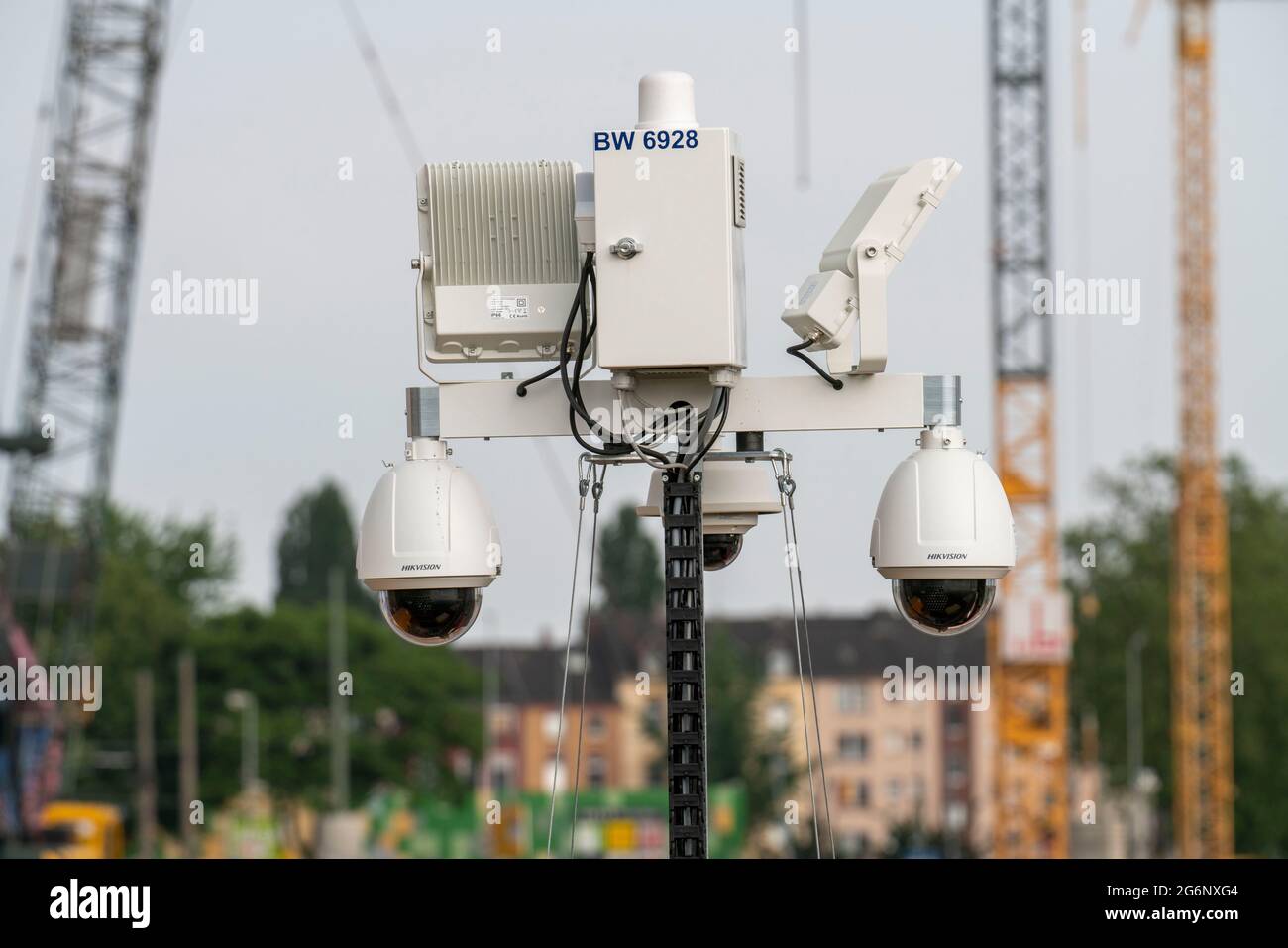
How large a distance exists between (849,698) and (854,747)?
361 cm

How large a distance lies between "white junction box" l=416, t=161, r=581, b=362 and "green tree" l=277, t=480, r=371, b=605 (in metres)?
128

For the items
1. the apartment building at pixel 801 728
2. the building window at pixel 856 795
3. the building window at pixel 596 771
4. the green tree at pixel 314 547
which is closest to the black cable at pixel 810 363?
the apartment building at pixel 801 728

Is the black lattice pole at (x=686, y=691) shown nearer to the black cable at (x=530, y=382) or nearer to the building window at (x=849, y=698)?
the black cable at (x=530, y=382)

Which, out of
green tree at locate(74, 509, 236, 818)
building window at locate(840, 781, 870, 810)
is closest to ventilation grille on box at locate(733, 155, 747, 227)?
green tree at locate(74, 509, 236, 818)

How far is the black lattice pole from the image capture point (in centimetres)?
830

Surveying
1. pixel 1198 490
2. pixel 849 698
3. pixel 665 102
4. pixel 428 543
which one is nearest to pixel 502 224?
pixel 665 102

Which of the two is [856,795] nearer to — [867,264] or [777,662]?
[777,662]

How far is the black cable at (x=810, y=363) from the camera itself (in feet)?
27.6

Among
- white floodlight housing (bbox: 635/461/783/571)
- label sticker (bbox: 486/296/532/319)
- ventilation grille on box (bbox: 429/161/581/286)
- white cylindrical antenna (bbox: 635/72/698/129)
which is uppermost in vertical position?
white cylindrical antenna (bbox: 635/72/698/129)

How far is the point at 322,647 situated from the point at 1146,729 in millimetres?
38316

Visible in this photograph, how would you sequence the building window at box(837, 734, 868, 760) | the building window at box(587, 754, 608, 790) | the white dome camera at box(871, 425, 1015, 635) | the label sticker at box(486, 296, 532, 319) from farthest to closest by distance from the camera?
the building window at box(837, 734, 868, 760) → the building window at box(587, 754, 608, 790) → the label sticker at box(486, 296, 532, 319) → the white dome camera at box(871, 425, 1015, 635)

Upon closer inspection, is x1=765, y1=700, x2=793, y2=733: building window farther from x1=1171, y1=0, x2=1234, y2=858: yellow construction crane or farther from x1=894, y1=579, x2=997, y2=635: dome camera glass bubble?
x1=894, y1=579, x2=997, y2=635: dome camera glass bubble

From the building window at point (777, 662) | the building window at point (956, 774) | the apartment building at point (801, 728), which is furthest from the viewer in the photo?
the building window at point (956, 774)
